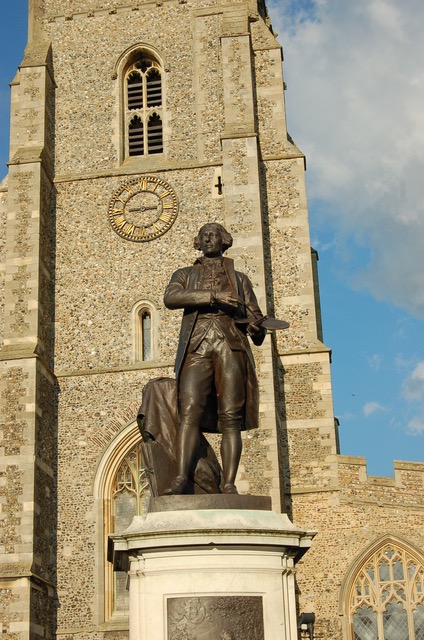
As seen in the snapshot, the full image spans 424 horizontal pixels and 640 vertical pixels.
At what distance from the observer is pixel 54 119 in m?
23.2

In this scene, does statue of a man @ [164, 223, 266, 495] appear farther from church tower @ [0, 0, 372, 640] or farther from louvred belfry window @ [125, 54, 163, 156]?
louvred belfry window @ [125, 54, 163, 156]

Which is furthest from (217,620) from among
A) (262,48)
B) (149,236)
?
(262,48)

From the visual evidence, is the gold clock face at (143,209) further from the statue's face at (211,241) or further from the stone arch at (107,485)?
the statue's face at (211,241)

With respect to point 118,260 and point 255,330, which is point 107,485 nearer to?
point 118,260

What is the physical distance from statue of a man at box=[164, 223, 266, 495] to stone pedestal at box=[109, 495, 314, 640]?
1.95 ft

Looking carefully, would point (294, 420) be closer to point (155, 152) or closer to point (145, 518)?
point (155, 152)

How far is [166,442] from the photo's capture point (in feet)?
24.7

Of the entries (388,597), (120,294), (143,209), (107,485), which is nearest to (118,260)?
(120,294)

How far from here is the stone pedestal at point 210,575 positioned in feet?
21.1

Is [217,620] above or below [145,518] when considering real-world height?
below

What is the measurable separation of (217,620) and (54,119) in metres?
18.4

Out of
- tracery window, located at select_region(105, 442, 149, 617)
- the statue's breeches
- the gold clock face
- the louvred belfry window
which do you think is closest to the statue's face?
the statue's breeches

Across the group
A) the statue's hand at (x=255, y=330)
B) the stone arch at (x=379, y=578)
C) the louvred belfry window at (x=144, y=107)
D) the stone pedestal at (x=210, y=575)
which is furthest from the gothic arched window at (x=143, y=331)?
the stone pedestal at (x=210, y=575)

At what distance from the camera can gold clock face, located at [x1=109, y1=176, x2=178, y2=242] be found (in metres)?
21.7
